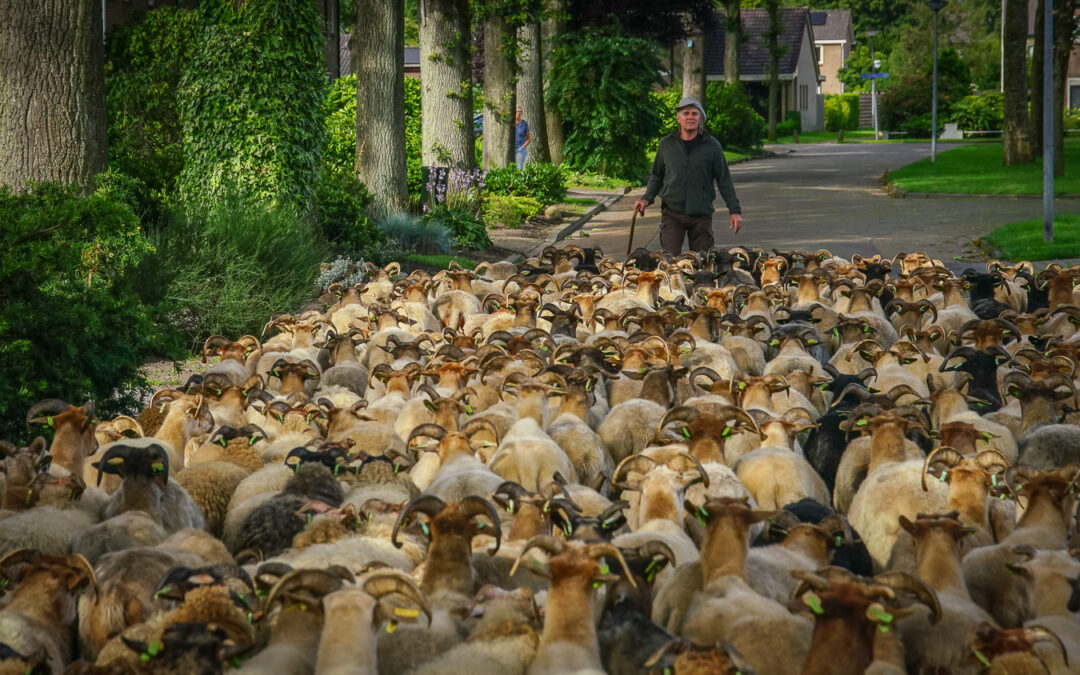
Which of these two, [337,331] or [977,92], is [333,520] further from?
[977,92]

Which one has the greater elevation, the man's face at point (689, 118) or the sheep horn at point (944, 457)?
the man's face at point (689, 118)

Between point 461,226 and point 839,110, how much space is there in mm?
69951

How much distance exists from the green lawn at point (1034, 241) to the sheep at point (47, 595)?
17043 millimetres

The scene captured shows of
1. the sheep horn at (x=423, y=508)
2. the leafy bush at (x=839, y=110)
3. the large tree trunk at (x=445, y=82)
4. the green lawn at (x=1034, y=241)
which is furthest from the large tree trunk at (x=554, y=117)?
the leafy bush at (x=839, y=110)

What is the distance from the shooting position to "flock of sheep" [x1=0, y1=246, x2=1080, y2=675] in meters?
4.86

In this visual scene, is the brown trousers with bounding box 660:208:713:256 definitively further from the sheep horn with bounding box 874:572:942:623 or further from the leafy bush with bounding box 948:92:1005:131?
the leafy bush with bounding box 948:92:1005:131

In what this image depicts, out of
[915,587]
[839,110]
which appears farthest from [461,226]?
[839,110]

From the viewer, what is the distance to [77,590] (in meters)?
5.28

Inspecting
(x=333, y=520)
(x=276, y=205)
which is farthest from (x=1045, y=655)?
(x=276, y=205)

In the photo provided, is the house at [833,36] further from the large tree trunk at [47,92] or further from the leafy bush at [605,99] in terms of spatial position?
the large tree trunk at [47,92]

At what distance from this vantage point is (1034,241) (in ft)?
68.6

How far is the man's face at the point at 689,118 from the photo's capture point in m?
15.6

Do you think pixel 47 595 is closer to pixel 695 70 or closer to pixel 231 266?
pixel 231 266

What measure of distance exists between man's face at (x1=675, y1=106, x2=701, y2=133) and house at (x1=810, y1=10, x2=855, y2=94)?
9470cm
